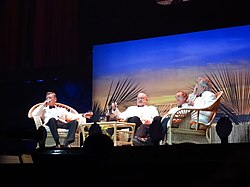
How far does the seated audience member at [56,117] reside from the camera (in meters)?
5.02

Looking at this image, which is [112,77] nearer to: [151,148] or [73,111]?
[73,111]

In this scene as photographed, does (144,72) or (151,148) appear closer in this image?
(151,148)

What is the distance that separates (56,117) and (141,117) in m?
1.06

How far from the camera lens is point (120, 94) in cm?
549

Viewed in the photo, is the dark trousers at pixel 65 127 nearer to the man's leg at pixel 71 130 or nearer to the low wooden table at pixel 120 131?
the man's leg at pixel 71 130

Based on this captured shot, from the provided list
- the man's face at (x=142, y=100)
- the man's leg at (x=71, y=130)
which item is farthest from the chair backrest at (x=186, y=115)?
the man's leg at (x=71, y=130)

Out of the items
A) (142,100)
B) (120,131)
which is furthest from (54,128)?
(142,100)

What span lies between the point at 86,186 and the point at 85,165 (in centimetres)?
7

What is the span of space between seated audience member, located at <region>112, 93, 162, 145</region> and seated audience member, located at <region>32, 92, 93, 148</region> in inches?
20.1

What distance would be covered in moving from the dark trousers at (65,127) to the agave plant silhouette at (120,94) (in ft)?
1.55

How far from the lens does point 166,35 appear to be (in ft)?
18.0

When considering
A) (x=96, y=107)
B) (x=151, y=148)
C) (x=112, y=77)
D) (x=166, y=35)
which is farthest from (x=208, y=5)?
(x=151, y=148)

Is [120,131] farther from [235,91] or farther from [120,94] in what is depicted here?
[235,91]

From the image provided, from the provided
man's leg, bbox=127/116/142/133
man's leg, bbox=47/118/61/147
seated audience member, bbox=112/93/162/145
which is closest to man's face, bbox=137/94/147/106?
seated audience member, bbox=112/93/162/145
